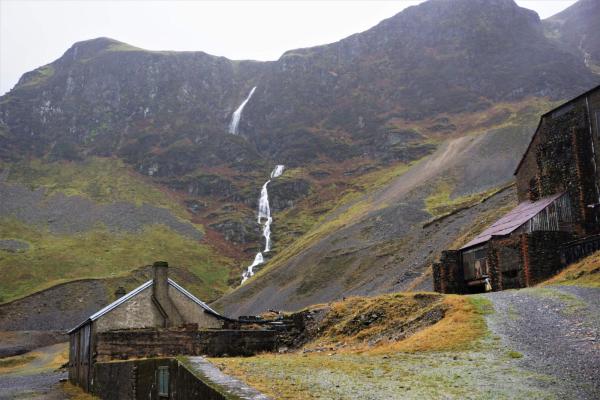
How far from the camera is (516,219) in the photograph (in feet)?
108

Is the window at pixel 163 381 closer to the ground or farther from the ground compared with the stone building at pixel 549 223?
closer to the ground

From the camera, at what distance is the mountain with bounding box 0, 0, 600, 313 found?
86188 mm

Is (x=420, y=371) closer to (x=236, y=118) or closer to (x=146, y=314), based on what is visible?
(x=146, y=314)

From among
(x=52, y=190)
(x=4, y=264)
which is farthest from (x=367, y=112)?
(x=4, y=264)

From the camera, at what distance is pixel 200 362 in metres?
12.0

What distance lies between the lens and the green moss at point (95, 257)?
7406 cm

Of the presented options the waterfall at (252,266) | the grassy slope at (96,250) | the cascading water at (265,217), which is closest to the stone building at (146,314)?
the grassy slope at (96,250)

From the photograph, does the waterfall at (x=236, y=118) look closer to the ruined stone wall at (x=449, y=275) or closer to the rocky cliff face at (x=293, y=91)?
the rocky cliff face at (x=293, y=91)

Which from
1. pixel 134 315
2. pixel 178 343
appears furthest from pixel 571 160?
pixel 134 315

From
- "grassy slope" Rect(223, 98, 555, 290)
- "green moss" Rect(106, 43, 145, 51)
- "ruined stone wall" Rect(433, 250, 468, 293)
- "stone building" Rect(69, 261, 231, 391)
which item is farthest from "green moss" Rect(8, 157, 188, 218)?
"ruined stone wall" Rect(433, 250, 468, 293)

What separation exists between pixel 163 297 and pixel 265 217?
82.2m

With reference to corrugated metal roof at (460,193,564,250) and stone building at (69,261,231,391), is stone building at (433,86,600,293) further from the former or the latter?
stone building at (69,261,231,391)

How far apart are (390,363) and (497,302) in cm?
727

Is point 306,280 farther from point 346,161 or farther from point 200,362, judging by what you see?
point 346,161
